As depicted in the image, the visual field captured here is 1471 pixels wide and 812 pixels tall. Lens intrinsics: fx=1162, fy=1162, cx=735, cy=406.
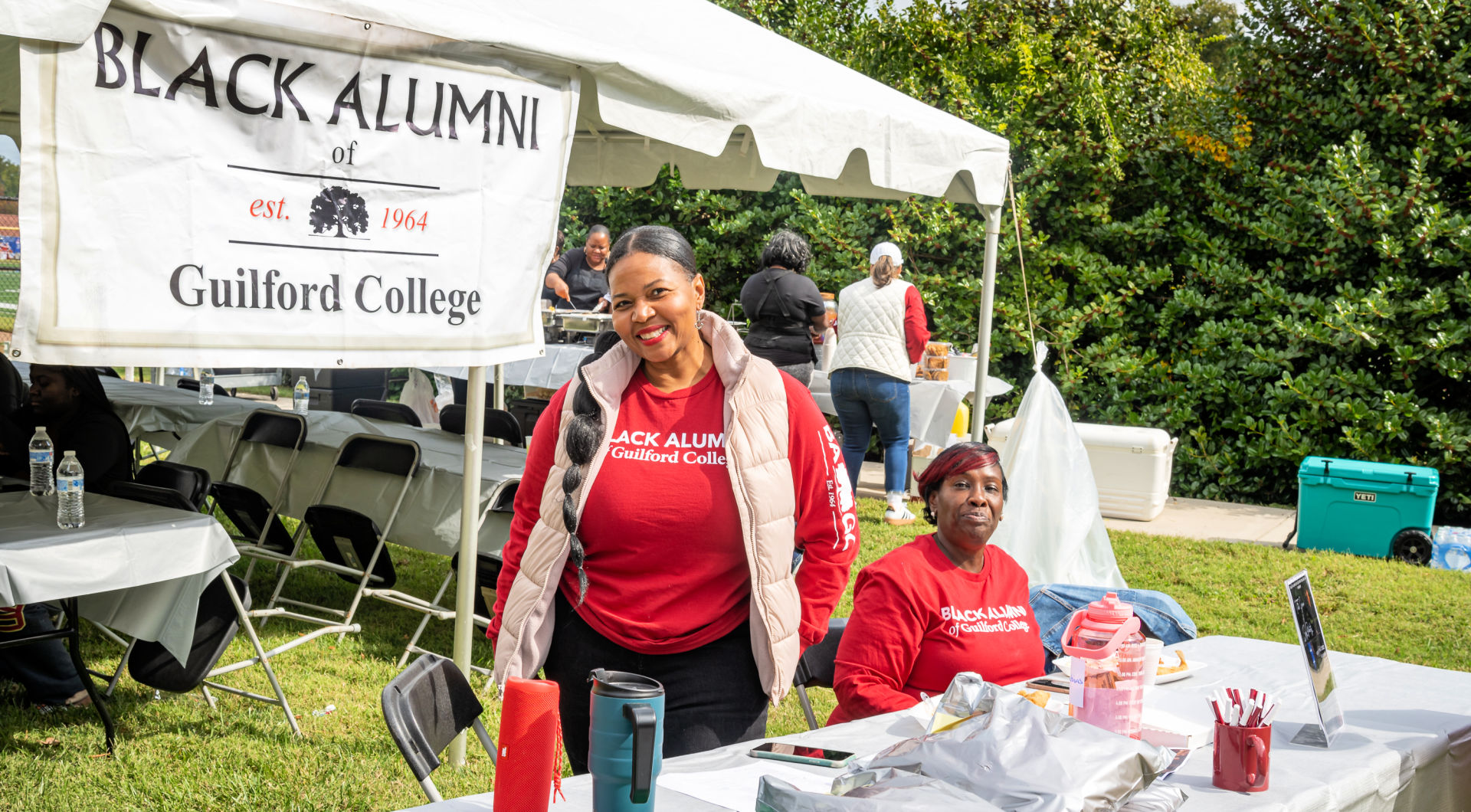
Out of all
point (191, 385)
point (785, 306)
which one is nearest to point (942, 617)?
point (785, 306)

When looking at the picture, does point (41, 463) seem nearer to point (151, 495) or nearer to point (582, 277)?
point (151, 495)

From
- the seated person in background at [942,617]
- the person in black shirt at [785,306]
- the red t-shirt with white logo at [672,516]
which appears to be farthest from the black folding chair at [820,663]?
the person in black shirt at [785,306]

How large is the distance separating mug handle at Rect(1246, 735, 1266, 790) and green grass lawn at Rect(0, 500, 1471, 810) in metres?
2.29

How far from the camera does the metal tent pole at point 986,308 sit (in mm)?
5520

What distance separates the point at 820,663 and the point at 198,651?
2.24 metres

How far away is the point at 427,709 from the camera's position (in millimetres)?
2141

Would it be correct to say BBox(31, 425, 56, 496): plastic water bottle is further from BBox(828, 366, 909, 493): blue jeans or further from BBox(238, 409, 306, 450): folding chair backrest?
BBox(828, 366, 909, 493): blue jeans

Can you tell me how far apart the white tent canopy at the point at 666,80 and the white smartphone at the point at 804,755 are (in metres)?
1.62

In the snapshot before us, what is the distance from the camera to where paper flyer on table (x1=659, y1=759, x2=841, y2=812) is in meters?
1.91

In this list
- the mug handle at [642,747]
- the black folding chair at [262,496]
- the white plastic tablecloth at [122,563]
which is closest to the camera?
the mug handle at [642,747]

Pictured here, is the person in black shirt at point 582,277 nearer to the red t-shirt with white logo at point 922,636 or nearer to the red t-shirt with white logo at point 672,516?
the red t-shirt with white logo at point 922,636

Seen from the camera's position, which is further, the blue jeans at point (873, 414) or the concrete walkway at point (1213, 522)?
the concrete walkway at point (1213, 522)

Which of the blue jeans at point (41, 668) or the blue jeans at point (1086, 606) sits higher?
the blue jeans at point (1086, 606)

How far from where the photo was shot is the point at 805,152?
13.7 ft
